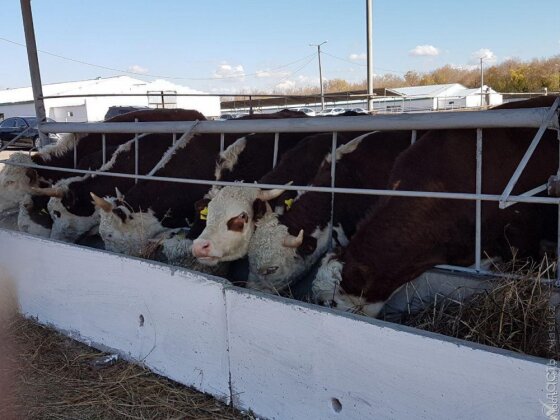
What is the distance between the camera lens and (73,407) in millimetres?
3422

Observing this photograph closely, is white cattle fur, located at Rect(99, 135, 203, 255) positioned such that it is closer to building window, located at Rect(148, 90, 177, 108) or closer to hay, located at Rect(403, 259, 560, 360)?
hay, located at Rect(403, 259, 560, 360)

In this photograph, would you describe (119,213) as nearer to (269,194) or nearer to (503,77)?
(269,194)

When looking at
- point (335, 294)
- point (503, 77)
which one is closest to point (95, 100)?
point (503, 77)

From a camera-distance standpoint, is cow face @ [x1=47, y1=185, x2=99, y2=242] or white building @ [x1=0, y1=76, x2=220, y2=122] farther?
white building @ [x1=0, y1=76, x2=220, y2=122]

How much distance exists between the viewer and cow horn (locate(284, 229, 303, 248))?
400cm

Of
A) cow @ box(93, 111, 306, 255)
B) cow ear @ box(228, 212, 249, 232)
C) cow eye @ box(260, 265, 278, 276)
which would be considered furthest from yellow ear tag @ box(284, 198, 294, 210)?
cow @ box(93, 111, 306, 255)

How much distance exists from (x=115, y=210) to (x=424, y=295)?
10.4 ft

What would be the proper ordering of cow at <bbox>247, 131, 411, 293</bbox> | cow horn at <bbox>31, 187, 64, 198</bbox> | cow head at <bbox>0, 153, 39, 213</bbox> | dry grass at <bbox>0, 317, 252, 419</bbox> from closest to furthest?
1. dry grass at <bbox>0, 317, 252, 419</bbox>
2. cow at <bbox>247, 131, 411, 293</bbox>
3. cow horn at <bbox>31, 187, 64, 198</bbox>
4. cow head at <bbox>0, 153, 39, 213</bbox>

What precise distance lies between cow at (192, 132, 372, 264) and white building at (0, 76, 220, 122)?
34641 millimetres

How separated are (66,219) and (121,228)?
99 cm

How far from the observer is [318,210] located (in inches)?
166

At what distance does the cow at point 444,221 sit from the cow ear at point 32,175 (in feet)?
15.2

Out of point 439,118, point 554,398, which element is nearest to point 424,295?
point 439,118

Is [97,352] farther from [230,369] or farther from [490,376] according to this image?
[490,376]
